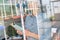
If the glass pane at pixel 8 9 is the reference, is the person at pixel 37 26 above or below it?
below

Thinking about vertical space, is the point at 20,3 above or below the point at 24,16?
above

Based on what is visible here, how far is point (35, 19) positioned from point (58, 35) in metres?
0.33

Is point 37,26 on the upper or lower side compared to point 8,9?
lower

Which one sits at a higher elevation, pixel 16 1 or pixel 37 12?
pixel 16 1

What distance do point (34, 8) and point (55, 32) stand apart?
37cm

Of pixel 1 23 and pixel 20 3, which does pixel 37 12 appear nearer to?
pixel 20 3

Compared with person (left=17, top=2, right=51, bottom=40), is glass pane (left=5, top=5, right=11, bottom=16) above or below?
above

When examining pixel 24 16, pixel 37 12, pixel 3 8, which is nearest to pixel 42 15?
pixel 37 12

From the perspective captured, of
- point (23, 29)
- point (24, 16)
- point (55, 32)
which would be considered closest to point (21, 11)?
point (24, 16)

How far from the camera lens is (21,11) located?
2258mm

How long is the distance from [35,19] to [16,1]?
1.01ft

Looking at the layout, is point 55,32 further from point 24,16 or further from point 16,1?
point 16,1

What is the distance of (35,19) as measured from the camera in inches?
88.4

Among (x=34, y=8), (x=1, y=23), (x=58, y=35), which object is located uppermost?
(x=34, y=8)
